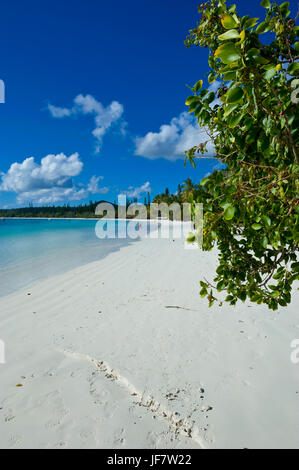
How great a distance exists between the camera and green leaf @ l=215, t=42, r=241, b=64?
877mm

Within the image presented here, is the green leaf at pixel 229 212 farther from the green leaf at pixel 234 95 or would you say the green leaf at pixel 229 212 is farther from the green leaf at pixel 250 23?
the green leaf at pixel 250 23

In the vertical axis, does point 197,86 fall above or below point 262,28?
below

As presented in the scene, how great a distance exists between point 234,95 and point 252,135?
0.92ft

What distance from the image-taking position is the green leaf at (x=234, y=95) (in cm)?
91

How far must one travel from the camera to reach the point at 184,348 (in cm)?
346

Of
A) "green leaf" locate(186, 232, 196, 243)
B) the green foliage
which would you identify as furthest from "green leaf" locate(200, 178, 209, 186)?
"green leaf" locate(186, 232, 196, 243)

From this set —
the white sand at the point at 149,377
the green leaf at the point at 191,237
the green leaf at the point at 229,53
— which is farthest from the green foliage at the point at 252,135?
the white sand at the point at 149,377

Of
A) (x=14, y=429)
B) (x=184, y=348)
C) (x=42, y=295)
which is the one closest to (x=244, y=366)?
(x=184, y=348)

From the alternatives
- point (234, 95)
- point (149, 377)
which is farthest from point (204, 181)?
point (149, 377)

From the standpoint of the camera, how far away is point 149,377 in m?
2.88

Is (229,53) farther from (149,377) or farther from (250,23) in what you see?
(149,377)

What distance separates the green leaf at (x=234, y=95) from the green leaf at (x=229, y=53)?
0.31 ft

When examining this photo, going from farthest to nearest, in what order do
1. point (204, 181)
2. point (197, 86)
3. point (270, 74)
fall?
point (204, 181), point (197, 86), point (270, 74)
